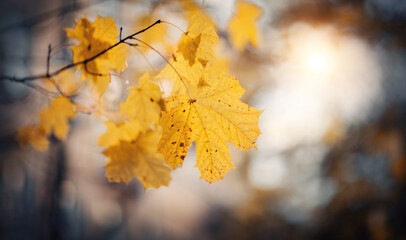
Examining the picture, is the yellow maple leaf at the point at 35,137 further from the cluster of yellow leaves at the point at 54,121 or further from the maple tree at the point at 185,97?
the maple tree at the point at 185,97

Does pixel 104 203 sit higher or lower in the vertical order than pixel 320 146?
lower

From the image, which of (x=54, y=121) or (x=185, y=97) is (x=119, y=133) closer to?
(x=185, y=97)

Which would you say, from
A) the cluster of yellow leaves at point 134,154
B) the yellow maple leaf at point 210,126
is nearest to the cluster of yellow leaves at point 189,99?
the yellow maple leaf at point 210,126

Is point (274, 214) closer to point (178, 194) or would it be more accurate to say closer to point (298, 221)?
point (298, 221)

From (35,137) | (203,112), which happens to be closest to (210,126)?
(203,112)

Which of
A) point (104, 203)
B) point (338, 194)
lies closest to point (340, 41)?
point (338, 194)
